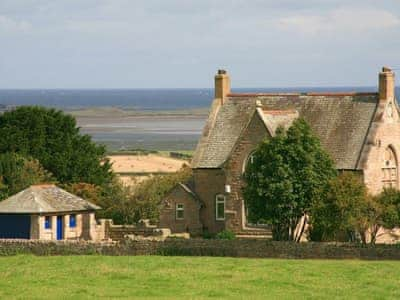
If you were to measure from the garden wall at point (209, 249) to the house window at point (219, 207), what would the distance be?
10.8 m

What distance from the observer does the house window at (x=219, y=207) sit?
207 ft

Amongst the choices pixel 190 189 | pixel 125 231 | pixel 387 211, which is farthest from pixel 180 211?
pixel 387 211

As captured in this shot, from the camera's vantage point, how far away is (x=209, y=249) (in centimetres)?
5166

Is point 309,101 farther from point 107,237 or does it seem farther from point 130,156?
point 130,156

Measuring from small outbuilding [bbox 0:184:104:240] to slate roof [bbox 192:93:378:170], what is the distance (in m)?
6.41

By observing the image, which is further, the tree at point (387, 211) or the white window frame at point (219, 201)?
→ the white window frame at point (219, 201)

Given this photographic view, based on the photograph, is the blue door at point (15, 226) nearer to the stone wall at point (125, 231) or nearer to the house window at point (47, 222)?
the house window at point (47, 222)

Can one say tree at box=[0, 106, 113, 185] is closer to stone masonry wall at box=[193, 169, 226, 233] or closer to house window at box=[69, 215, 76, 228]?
stone masonry wall at box=[193, 169, 226, 233]

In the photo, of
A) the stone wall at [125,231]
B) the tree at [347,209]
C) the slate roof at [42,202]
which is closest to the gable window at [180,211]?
the stone wall at [125,231]

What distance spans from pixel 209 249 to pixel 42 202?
35.9 ft

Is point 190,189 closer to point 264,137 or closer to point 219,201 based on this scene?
point 219,201

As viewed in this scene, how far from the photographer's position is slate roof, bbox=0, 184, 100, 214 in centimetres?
5888

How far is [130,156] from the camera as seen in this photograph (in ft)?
443

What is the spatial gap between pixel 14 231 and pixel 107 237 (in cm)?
450
